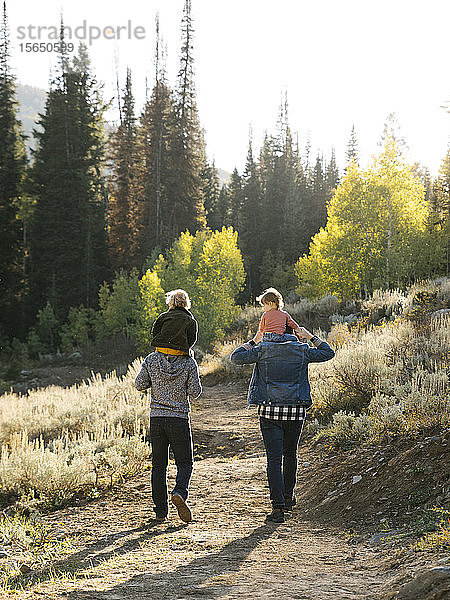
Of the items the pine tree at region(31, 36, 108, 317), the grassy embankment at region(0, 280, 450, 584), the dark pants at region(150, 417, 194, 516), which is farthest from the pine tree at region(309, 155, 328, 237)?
the dark pants at region(150, 417, 194, 516)

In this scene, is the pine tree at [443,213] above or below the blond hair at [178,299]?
above

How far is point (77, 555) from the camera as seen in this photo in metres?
4.50

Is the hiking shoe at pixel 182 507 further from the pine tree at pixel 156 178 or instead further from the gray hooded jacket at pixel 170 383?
the pine tree at pixel 156 178

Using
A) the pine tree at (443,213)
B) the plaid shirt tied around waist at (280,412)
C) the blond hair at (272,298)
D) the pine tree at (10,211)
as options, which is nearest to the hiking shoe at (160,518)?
the plaid shirt tied around waist at (280,412)

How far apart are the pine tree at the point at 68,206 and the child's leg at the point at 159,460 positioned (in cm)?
3526

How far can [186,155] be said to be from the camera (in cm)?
4072

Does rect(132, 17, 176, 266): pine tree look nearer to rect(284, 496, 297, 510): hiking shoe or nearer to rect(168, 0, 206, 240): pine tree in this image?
rect(168, 0, 206, 240): pine tree

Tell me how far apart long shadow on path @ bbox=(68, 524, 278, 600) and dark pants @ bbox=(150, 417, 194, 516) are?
97 centimetres

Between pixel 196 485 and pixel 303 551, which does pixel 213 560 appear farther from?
pixel 196 485

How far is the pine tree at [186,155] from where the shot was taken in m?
40.3

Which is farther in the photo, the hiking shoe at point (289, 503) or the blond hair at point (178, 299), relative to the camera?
the hiking shoe at point (289, 503)

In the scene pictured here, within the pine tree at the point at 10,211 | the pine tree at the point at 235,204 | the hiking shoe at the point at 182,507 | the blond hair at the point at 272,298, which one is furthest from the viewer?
the pine tree at the point at 235,204

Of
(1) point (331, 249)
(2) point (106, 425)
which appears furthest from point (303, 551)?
(1) point (331, 249)

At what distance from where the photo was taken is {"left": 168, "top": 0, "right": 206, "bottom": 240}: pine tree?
40.3 metres
